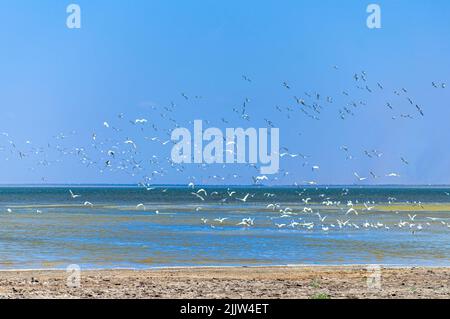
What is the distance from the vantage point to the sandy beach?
2025cm

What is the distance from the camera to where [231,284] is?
75.4 ft

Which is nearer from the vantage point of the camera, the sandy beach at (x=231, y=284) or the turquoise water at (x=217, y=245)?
the sandy beach at (x=231, y=284)

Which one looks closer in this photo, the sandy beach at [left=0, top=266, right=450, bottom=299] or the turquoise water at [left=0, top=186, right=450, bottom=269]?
the sandy beach at [left=0, top=266, right=450, bottom=299]

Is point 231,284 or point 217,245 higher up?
point 217,245

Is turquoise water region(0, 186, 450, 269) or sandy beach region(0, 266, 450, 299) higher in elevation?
turquoise water region(0, 186, 450, 269)

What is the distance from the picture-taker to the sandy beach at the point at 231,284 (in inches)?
797

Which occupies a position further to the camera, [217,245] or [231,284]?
[217,245]

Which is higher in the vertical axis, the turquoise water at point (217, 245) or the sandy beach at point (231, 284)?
the turquoise water at point (217, 245)
